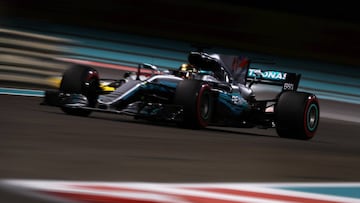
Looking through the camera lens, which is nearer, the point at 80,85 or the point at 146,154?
the point at 146,154

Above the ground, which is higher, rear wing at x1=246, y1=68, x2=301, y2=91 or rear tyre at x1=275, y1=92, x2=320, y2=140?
rear wing at x1=246, y1=68, x2=301, y2=91

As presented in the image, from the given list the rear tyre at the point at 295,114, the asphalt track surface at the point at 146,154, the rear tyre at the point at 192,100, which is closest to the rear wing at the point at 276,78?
the rear tyre at the point at 295,114

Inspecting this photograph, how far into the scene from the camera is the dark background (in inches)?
645

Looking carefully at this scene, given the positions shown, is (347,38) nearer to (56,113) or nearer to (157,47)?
(157,47)

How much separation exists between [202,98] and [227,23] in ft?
29.8

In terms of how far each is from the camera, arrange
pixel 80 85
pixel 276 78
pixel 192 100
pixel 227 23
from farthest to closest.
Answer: pixel 227 23 < pixel 276 78 < pixel 80 85 < pixel 192 100

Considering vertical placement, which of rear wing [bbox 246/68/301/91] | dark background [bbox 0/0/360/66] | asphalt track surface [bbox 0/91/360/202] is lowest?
asphalt track surface [bbox 0/91/360/202]

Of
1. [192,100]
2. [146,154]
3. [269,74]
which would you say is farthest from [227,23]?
[146,154]

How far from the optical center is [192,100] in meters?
8.31

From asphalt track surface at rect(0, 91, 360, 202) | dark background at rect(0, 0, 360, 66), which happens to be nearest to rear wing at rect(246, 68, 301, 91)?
asphalt track surface at rect(0, 91, 360, 202)

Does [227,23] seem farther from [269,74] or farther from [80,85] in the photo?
[80,85]

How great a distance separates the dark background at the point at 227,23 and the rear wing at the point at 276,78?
651 centimetres

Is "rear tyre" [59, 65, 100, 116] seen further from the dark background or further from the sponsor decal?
the dark background

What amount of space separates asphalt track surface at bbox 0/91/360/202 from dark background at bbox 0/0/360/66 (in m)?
7.40
